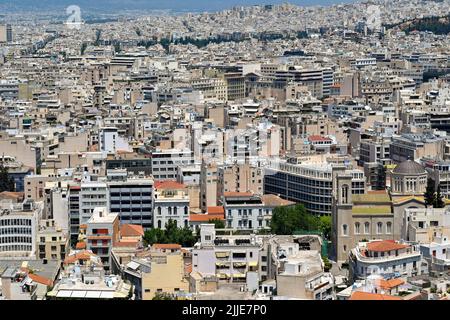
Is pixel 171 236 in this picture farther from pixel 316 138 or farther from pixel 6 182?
pixel 316 138

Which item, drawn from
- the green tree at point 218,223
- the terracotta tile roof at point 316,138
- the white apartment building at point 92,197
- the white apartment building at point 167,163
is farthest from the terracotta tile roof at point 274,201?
the terracotta tile roof at point 316,138

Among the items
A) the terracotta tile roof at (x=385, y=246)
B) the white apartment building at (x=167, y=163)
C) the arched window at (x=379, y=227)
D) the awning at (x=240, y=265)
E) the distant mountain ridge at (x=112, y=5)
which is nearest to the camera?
the terracotta tile roof at (x=385, y=246)

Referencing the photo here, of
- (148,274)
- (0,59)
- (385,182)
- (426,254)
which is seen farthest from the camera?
(0,59)

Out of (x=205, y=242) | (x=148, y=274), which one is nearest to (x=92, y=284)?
(x=148, y=274)

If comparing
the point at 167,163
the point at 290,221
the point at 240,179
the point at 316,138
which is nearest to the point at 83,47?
the point at 316,138

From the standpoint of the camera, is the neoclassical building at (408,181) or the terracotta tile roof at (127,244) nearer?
the terracotta tile roof at (127,244)

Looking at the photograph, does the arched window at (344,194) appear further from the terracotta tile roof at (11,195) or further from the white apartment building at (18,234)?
the terracotta tile roof at (11,195)

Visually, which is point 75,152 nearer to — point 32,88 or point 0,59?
point 32,88
